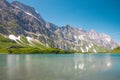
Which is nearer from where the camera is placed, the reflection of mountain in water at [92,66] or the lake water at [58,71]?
the lake water at [58,71]

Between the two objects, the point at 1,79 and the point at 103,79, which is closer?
the point at 1,79

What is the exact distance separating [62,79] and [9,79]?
9.49 metres

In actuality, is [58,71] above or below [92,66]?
above

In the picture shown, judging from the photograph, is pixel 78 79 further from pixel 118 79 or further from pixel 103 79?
pixel 118 79

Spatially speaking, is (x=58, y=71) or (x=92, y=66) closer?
(x=58, y=71)

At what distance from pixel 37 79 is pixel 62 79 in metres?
4.54

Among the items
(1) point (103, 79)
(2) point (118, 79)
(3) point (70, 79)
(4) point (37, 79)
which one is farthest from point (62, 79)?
(2) point (118, 79)

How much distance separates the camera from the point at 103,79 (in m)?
35.6

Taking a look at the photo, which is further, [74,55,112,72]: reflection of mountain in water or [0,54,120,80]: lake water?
[74,55,112,72]: reflection of mountain in water

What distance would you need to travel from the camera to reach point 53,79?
34094mm

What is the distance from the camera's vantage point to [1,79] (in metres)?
33.3

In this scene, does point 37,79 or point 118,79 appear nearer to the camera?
point 37,79

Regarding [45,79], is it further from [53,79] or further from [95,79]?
[95,79]

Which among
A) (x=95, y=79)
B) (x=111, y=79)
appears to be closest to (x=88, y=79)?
(x=95, y=79)
